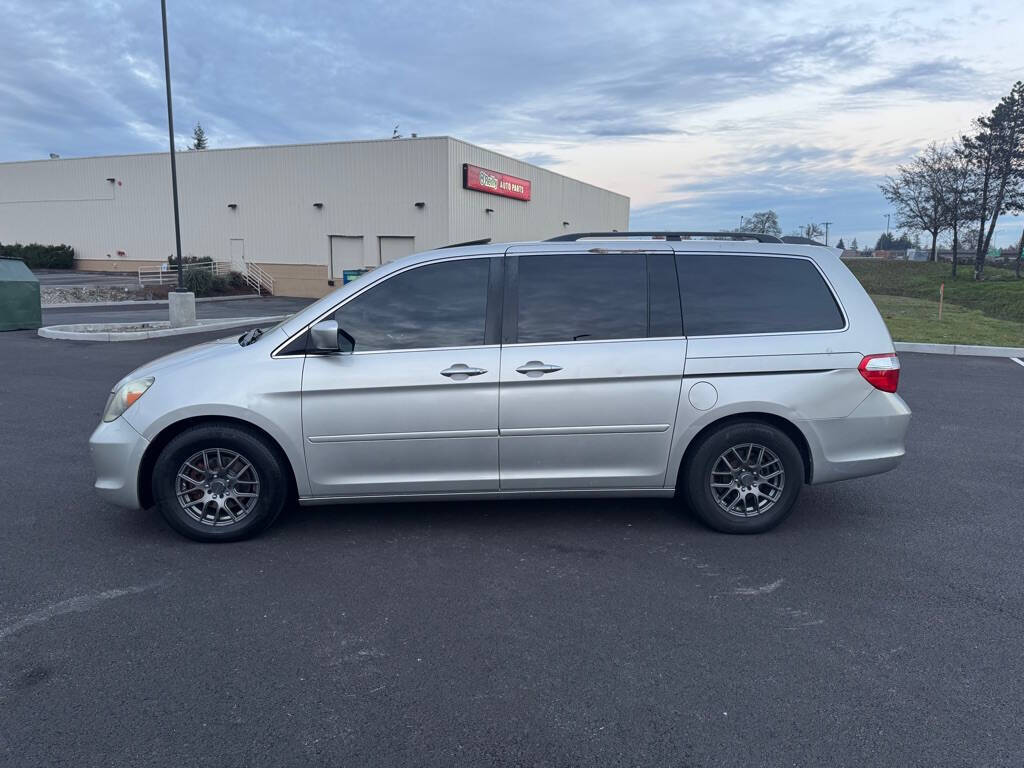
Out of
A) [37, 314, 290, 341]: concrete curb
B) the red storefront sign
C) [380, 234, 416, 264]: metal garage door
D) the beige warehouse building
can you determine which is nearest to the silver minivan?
[37, 314, 290, 341]: concrete curb

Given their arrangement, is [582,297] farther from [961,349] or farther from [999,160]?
[999,160]

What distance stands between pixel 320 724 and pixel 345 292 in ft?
8.81

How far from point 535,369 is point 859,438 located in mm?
2172

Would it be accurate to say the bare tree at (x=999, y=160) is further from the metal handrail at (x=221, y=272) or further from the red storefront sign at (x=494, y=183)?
the metal handrail at (x=221, y=272)

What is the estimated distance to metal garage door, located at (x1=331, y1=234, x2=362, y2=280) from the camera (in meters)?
33.8

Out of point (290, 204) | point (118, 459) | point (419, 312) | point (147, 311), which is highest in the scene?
point (290, 204)

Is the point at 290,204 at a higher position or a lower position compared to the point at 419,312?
higher

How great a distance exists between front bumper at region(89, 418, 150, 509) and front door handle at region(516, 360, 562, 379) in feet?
7.68

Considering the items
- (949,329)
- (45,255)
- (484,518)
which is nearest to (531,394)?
(484,518)

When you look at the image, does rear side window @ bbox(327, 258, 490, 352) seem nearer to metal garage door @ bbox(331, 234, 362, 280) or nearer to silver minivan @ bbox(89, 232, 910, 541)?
silver minivan @ bbox(89, 232, 910, 541)

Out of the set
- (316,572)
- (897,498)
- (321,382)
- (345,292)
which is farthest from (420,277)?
(897,498)

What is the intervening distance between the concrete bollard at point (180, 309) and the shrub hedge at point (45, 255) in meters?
29.2

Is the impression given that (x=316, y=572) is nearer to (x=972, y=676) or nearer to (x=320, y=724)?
(x=320, y=724)

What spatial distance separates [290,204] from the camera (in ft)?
115
